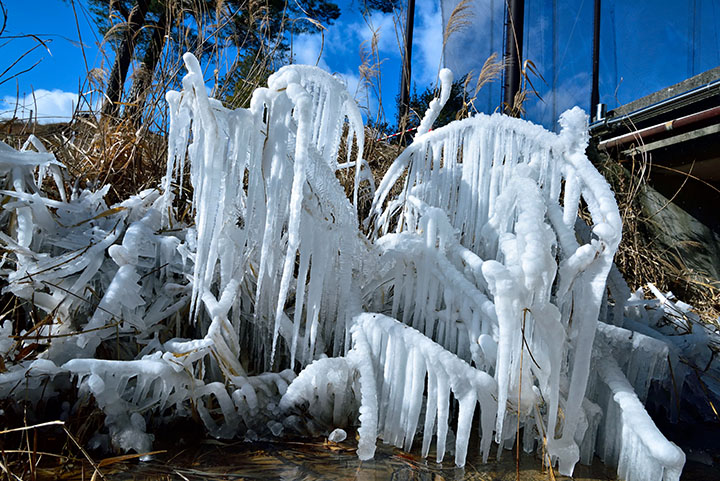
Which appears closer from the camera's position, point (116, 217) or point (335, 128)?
point (335, 128)

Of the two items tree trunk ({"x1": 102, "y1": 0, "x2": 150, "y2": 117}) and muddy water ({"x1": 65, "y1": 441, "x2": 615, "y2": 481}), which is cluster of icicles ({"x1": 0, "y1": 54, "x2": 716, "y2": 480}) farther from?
tree trunk ({"x1": 102, "y1": 0, "x2": 150, "y2": 117})

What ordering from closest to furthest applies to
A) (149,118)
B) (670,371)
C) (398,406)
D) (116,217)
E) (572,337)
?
1. (572,337)
2. (398,406)
3. (670,371)
4. (116,217)
5. (149,118)

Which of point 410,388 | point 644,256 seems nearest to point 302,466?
point 410,388

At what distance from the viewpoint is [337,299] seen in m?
1.29

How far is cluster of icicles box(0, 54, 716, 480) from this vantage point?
93 centimetres

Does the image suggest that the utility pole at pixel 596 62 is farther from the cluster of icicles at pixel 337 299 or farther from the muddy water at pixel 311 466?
the muddy water at pixel 311 466

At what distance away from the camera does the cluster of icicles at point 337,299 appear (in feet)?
3.05

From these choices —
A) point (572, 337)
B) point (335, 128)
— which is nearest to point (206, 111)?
point (335, 128)

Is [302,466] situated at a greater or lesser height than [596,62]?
lesser

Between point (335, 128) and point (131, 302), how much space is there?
2.22ft

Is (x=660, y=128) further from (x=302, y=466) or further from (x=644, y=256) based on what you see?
(x=302, y=466)

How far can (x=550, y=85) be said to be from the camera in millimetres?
4188

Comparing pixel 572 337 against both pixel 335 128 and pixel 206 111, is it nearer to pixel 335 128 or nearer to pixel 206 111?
pixel 335 128

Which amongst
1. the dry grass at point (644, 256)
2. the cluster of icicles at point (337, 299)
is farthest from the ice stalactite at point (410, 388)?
the dry grass at point (644, 256)
